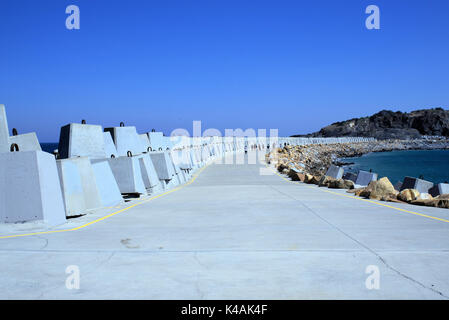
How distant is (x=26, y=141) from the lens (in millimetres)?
11797

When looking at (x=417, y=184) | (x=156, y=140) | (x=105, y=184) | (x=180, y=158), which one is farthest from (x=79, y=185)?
(x=156, y=140)

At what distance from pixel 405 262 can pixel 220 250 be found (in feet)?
9.16

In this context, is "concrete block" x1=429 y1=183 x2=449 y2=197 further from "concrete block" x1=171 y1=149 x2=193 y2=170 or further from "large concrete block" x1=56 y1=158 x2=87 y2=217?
"large concrete block" x1=56 y1=158 x2=87 y2=217

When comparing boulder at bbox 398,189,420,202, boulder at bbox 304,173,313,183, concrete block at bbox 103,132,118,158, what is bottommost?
boulder at bbox 304,173,313,183

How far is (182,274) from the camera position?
5523mm

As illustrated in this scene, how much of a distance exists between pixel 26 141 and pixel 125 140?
244 inches

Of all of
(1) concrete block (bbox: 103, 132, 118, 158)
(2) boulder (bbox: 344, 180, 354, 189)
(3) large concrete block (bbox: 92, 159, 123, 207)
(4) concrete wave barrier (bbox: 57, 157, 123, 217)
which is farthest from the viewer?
(2) boulder (bbox: 344, 180, 354, 189)

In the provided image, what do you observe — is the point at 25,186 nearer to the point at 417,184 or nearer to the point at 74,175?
the point at 74,175

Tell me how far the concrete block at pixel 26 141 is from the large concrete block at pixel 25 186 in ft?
11.8

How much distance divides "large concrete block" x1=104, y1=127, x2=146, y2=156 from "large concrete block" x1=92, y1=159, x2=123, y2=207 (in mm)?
5216

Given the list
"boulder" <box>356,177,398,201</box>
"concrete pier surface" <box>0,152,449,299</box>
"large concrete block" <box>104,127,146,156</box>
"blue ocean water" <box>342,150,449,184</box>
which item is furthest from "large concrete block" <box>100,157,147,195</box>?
"blue ocean water" <box>342,150,449,184</box>

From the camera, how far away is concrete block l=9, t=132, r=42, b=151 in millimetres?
11594

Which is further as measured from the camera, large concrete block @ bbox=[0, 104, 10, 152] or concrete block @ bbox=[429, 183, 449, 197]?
concrete block @ bbox=[429, 183, 449, 197]
